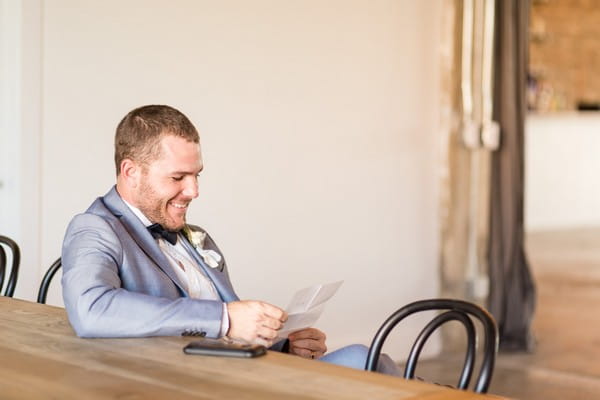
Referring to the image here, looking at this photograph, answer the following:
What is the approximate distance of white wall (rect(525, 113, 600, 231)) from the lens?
11.5 m

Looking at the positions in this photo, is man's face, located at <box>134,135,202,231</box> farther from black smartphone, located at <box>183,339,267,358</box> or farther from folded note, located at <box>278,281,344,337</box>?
black smartphone, located at <box>183,339,267,358</box>

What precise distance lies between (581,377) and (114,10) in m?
2.85

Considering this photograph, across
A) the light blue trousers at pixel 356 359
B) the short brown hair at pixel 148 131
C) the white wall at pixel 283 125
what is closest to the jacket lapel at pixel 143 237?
the short brown hair at pixel 148 131

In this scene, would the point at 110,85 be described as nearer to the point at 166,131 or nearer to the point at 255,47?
the point at 255,47

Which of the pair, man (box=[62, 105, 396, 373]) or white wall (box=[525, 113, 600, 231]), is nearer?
man (box=[62, 105, 396, 373])

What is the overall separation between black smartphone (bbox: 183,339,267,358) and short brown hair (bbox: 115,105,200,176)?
592 mm

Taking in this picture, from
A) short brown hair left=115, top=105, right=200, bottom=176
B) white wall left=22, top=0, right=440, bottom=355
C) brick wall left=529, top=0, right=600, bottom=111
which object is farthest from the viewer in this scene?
brick wall left=529, top=0, right=600, bottom=111

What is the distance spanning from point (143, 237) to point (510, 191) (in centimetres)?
365

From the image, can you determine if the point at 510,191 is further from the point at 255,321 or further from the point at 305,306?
the point at 255,321

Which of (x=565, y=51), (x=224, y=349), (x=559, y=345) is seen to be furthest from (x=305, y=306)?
(x=565, y=51)

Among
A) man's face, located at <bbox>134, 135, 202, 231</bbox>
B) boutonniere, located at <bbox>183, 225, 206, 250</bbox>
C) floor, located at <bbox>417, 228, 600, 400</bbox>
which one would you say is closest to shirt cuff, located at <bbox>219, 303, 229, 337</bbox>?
man's face, located at <bbox>134, 135, 202, 231</bbox>

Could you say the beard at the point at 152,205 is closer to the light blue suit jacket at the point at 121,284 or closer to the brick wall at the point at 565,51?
the light blue suit jacket at the point at 121,284

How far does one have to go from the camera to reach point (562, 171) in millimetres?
11859

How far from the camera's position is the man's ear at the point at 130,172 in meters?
2.47
